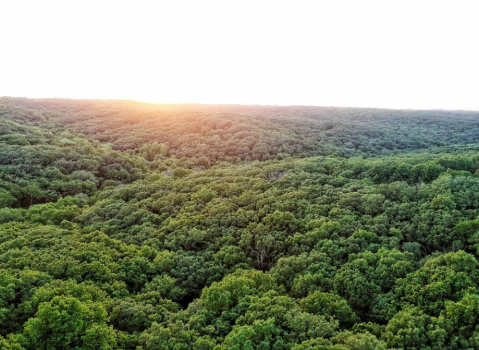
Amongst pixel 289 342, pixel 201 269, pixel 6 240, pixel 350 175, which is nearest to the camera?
pixel 289 342

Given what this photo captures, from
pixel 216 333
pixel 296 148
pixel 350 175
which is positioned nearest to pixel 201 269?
pixel 216 333

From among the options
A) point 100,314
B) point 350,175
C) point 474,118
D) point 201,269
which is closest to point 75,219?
point 201,269

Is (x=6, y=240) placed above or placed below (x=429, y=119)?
below

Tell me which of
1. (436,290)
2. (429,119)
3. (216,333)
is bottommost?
(216,333)

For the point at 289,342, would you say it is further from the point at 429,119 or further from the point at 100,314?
the point at 429,119

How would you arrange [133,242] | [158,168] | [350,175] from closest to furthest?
1. [133,242]
2. [350,175]
3. [158,168]

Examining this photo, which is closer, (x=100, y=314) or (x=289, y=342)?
(x=289, y=342)
